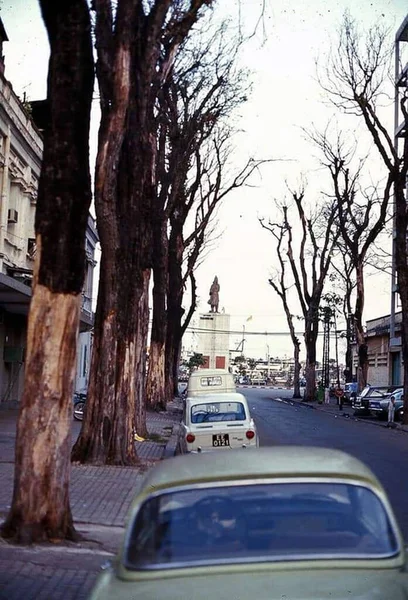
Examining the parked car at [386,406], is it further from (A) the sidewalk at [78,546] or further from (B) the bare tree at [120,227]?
(B) the bare tree at [120,227]

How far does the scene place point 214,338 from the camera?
93.5m

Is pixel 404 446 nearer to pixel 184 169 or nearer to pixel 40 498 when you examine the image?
pixel 184 169

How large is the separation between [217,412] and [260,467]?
12768mm

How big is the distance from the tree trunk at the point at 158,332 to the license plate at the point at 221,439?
536 inches

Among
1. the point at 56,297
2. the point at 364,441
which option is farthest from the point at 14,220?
the point at 56,297

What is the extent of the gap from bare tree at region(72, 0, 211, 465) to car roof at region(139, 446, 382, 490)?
10.0 metres

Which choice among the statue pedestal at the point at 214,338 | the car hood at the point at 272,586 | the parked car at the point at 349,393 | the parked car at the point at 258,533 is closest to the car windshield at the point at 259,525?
the parked car at the point at 258,533

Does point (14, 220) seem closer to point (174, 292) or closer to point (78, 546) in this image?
point (174, 292)

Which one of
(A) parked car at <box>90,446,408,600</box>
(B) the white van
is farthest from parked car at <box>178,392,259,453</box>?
(A) parked car at <box>90,446,408,600</box>

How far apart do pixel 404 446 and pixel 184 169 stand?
12523 millimetres

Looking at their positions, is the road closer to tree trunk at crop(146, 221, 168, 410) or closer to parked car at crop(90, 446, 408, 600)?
tree trunk at crop(146, 221, 168, 410)

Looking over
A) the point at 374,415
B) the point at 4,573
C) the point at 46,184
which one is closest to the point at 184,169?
the point at 374,415

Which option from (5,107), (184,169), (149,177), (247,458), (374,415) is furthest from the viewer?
(374,415)

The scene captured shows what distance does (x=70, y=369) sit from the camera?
950 centimetres
